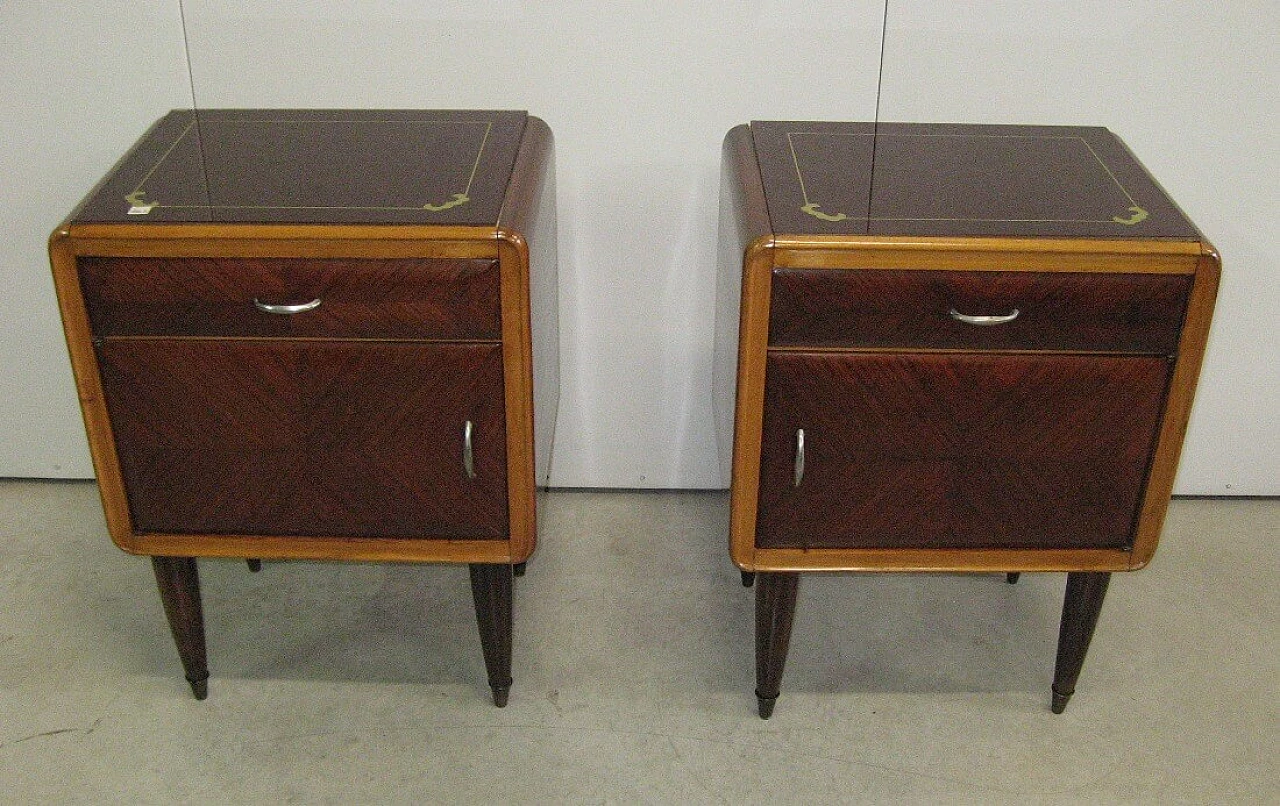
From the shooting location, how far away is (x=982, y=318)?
134 centimetres

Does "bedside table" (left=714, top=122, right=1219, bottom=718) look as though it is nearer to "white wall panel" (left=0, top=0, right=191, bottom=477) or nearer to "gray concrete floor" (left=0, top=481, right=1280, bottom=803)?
"gray concrete floor" (left=0, top=481, right=1280, bottom=803)

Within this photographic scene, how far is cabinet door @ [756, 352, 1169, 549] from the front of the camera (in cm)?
138

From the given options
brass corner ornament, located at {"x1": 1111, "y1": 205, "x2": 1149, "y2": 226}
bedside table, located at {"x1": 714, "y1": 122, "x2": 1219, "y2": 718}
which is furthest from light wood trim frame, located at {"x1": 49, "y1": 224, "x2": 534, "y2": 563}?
brass corner ornament, located at {"x1": 1111, "y1": 205, "x2": 1149, "y2": 226}

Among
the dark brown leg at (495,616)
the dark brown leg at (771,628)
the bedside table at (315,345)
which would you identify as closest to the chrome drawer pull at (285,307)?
the bedside table at (315,345)

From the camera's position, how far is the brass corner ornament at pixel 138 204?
137cm

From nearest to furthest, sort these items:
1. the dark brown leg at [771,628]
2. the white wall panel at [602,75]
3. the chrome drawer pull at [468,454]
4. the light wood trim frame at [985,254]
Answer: the light wood trim frame at [985,254], the chrome drawer pull at [468,454], the dark brown leg at [771,628], the white wall panel at [602,75]

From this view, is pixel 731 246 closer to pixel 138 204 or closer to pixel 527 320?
pixel 527 320

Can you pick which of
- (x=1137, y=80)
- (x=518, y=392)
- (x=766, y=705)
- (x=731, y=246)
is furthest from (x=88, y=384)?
(x=1137, y=80)

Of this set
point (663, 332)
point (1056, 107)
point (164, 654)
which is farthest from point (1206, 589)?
point (164, 654)

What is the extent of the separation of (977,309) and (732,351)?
11.4 inches

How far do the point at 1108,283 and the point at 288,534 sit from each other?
88cm

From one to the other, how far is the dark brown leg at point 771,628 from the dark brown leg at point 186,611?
64 cm

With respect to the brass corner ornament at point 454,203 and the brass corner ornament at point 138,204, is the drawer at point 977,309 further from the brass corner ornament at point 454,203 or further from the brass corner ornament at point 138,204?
the brass corner ornament at point 138,204

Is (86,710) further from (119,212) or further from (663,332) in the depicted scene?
(663,332)
